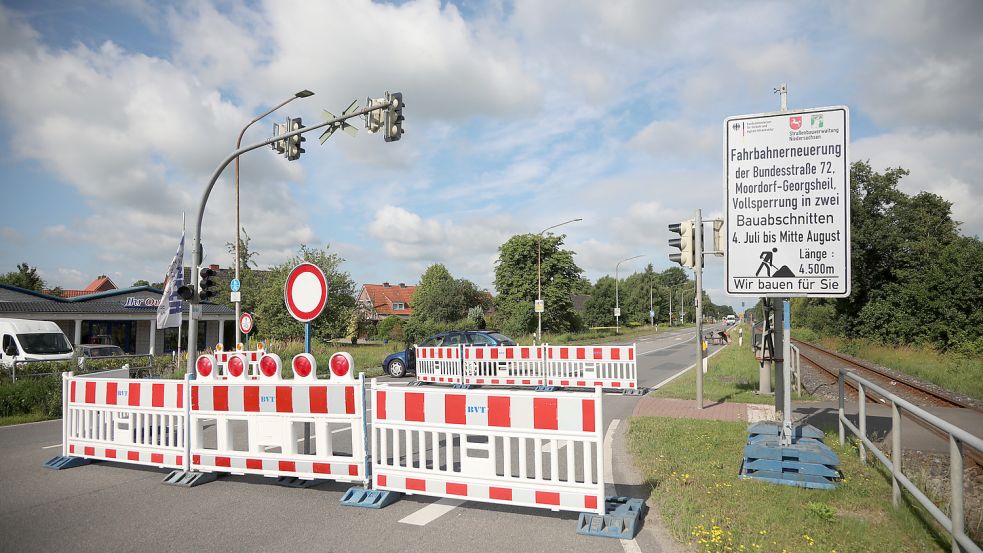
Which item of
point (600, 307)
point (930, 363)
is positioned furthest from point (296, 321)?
point (600, 307)

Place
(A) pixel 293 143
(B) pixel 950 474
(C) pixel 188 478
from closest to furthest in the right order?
(B) pixel 950 474
(C) pixel 188 478
(A) pixel 293 143

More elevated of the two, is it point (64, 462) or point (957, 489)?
point (957, 489)

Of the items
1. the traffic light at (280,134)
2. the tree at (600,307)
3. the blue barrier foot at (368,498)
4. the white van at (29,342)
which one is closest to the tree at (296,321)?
the white van at (29,342)

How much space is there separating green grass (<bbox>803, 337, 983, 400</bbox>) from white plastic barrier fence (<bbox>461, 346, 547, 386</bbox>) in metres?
9.98

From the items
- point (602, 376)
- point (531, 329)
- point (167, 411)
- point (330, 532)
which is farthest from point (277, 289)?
point (330, 532)

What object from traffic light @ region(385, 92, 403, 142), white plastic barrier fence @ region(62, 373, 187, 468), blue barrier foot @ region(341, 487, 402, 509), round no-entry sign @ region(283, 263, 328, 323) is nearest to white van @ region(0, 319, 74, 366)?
white plastic barrier fence @ region(62, 373, 187, 468)

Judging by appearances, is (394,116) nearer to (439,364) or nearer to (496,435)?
(439,364)

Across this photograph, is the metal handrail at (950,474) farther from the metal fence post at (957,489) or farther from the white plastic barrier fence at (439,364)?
the white plastic barrier fence at (439,364)

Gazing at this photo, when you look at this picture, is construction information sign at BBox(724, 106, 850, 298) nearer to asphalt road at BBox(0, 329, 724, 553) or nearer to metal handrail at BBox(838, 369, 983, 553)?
metal handrail at BBox(838, 369, 983, 553)

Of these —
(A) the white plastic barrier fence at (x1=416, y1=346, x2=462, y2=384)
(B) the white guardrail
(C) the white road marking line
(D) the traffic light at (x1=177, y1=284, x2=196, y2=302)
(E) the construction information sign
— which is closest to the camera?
(C) the white road marking line

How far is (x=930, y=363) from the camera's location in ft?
68.0

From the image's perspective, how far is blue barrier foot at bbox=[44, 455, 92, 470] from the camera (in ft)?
24.0

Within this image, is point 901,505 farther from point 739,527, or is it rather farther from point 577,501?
point 577,501

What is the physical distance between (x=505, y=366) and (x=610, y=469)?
8763 millimetres
